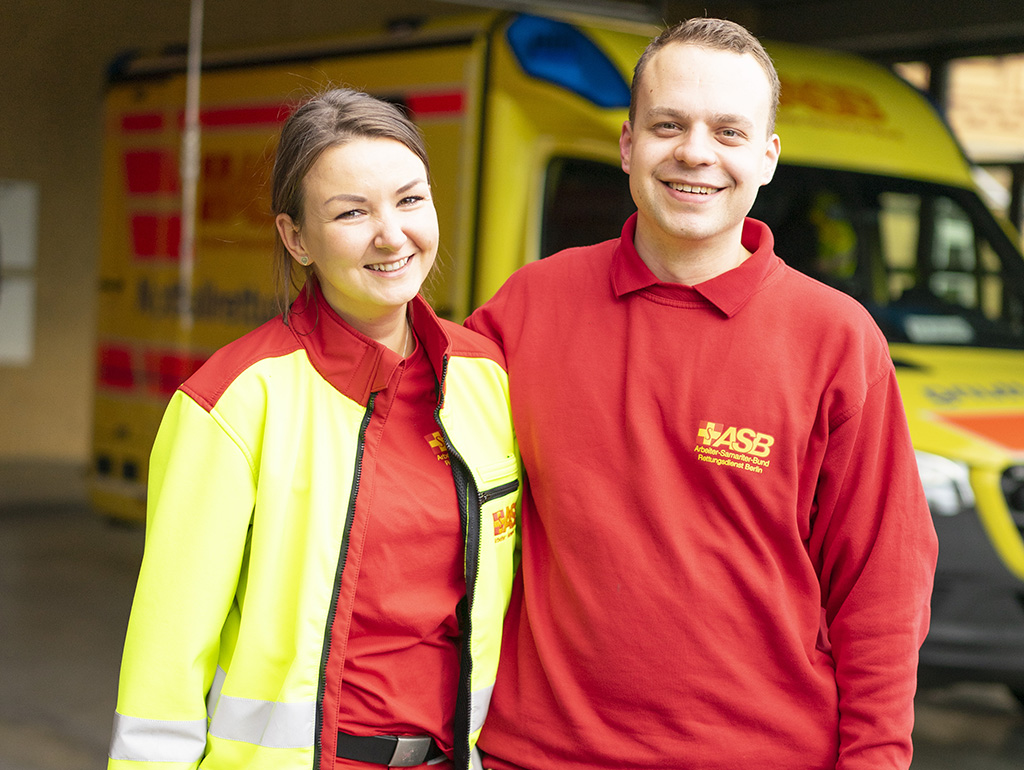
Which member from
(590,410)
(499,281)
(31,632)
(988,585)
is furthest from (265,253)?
(590,410)

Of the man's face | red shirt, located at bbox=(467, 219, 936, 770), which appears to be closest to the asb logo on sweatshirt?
red shirt, located at bbox=(467, 219, 936, 770)

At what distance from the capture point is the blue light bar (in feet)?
15.3

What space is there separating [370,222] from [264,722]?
78 centimetres

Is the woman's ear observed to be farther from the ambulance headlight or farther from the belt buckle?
the ambulance headlight

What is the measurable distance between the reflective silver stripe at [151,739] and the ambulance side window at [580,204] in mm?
3294

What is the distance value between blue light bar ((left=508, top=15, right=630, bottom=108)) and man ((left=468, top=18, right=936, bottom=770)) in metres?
2.75

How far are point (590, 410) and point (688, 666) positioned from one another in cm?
43

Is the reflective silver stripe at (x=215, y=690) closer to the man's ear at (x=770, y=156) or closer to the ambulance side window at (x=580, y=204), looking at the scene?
the man's ear at (x=770, y=156)

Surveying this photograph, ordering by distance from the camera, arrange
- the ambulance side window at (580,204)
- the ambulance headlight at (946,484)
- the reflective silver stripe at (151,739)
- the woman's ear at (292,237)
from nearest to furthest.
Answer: the reflective silver stripe at (151,739), the woman's ear at (292,237), the ambulance headlight at (946,484), the ambulance side window at (580,204)

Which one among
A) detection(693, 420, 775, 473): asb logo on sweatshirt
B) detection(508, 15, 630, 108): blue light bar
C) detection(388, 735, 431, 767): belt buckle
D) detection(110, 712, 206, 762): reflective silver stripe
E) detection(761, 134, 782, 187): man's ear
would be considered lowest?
detection(388, 735, 431, 767): belt buckle

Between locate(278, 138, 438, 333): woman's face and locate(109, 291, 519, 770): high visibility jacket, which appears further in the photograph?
locate(278, 138, 438, 333): woman's face

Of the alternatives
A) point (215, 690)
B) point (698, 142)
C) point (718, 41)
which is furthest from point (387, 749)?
point (718, 41)

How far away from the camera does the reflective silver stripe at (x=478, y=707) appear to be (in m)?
1.91

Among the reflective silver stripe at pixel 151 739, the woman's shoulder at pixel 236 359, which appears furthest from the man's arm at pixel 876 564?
the reflective silver stripe at pixel 151 739
